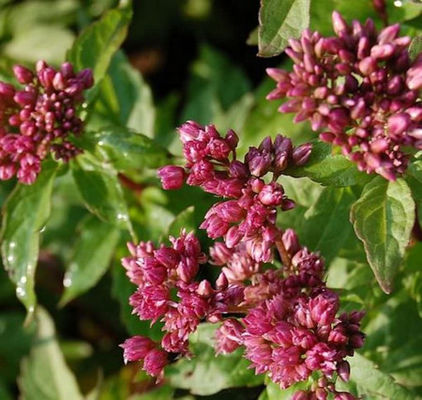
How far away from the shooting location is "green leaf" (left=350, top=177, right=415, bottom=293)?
117 inches

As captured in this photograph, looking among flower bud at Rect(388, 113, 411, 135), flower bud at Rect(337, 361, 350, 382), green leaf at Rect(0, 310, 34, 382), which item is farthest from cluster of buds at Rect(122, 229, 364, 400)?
green leaf at Rect(0, 310, 34, 382)

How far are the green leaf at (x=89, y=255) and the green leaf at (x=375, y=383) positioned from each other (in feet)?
5.55

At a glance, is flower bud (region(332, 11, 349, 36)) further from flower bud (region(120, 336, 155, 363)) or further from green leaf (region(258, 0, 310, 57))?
flower bud (region(120, 336, 155, 363))

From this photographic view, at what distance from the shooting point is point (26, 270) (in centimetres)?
386

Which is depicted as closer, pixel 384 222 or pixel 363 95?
pixel 363 95

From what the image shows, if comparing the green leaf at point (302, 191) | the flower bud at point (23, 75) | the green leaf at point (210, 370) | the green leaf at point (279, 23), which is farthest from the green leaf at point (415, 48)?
the flower bud at point (23, 75)

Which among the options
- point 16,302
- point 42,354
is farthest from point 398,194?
point 16,302

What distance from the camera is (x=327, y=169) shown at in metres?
3.08

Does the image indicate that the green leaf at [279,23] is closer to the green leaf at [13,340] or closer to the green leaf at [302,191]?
the green leaf at [302,191]

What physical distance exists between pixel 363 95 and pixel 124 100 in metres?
2.45

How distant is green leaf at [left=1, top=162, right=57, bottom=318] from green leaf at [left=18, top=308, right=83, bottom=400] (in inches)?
42.0

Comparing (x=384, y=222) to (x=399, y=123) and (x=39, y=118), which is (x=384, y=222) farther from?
(x=39, y=118)

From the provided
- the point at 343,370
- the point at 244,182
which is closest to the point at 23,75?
the point at 244,182

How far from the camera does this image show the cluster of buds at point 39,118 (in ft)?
12.0
